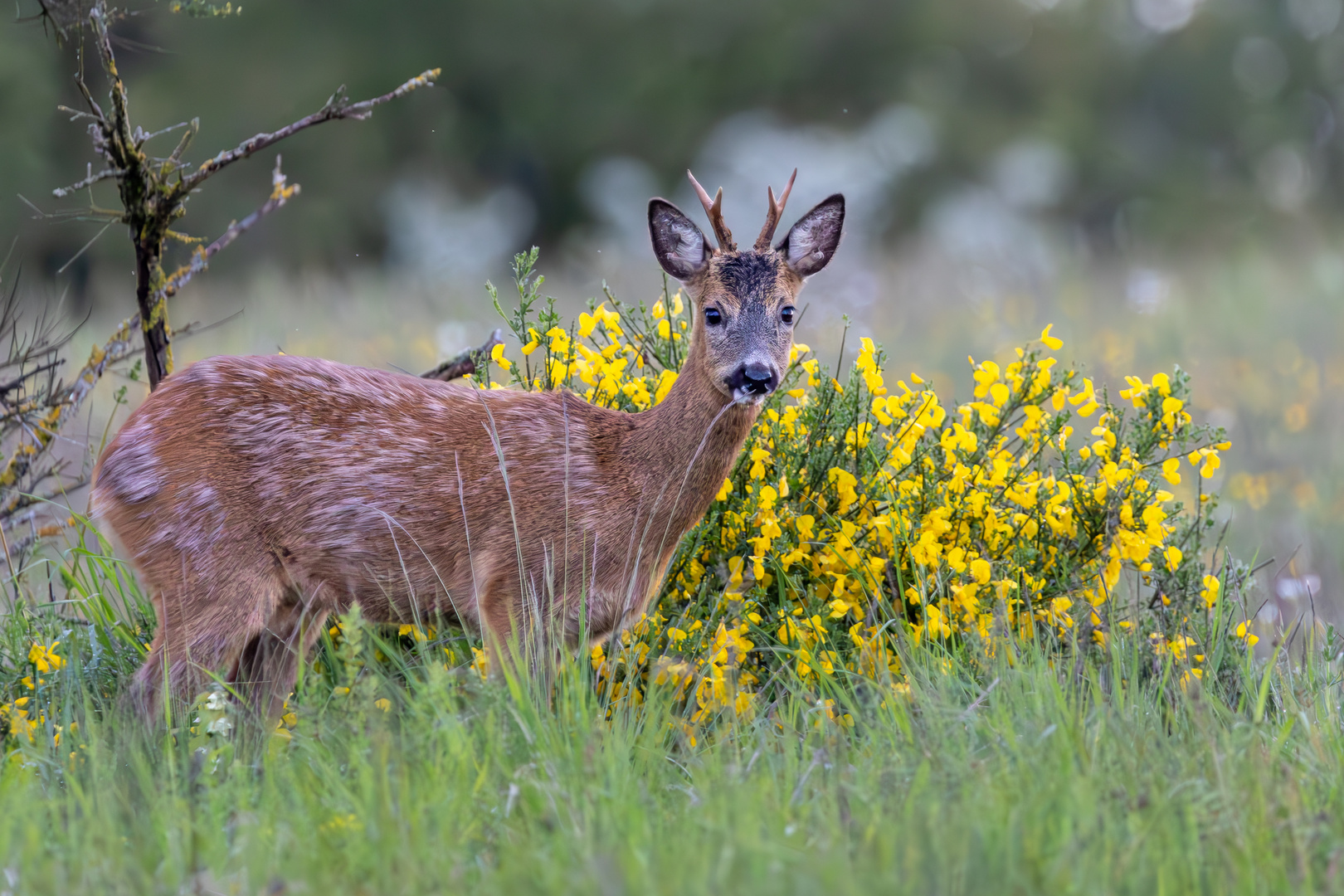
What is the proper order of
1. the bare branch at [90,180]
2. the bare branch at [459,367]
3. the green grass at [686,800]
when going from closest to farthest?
the green grass at [686,800], the bare branch at [90,180], the bare branch at [459,367]

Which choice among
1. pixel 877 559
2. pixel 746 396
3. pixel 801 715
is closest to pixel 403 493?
pixel 746 396

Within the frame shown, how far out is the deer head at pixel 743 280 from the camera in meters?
4.05

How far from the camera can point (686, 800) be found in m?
3.11

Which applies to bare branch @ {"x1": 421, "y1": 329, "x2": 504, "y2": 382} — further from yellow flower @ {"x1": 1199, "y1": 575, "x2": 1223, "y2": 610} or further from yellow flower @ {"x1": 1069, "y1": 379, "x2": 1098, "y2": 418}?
yellow flower @ {"x1": 1199, "y1": 575, "x2": 1223, "y2": 610}

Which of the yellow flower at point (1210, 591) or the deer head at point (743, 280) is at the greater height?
the deer head at point (743, 280)

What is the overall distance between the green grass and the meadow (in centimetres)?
1

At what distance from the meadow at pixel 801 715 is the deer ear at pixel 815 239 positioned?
373 millimetres

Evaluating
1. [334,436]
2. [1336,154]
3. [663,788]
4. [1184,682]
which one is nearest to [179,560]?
[334,436]

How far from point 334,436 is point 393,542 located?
0.36 m

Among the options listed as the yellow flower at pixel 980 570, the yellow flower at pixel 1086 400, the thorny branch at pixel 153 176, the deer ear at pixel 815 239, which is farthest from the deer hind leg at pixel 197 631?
the yellow flower at pixel 1086 400

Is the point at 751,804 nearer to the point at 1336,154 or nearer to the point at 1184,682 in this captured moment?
the point at 1184,682

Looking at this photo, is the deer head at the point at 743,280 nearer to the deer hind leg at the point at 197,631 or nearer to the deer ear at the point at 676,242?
the deer ear at the point at 676,242

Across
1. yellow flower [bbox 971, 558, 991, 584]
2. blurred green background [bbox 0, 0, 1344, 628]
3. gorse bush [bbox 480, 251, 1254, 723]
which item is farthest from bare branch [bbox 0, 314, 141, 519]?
blurred green background [bbox 0, 0, 1344, 628]

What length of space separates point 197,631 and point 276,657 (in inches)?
19.7
